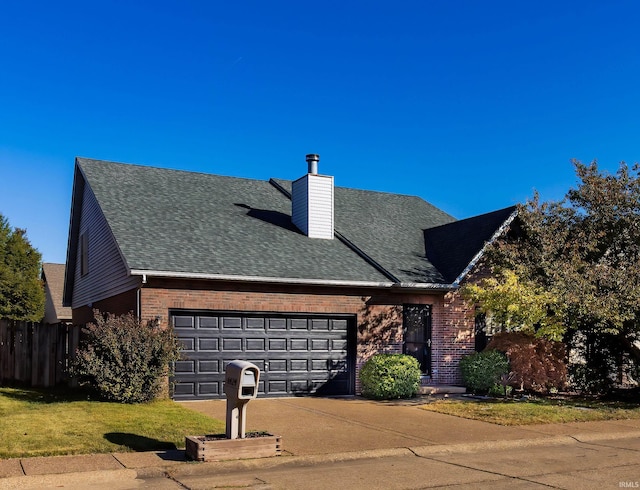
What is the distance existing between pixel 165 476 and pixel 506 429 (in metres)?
6.85

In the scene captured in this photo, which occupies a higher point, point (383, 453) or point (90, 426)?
point (90, 426)

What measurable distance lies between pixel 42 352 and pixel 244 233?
20.9ft

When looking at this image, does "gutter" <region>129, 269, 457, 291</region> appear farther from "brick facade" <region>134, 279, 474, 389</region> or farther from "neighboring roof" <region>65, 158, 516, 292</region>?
"brick facade" <region>134, 279, 474, 389</region>

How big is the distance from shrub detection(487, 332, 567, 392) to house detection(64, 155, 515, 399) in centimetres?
168

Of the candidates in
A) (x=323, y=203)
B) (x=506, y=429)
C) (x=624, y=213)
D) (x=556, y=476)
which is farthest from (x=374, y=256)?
(x=556, y=476)

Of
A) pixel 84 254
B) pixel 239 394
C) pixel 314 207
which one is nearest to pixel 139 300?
pixel 314 207

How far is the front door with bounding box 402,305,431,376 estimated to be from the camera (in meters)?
19.7

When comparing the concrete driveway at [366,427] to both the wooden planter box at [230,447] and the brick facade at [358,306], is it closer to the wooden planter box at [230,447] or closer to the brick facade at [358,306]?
the wooden planter box at [230,447]

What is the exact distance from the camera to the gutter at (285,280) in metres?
15.9

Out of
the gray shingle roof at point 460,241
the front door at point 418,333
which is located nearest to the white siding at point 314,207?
the gray shingle roof at point 460,241

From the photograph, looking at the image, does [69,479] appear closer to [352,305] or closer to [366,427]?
[366,427]

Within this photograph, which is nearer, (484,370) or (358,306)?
(484,370)

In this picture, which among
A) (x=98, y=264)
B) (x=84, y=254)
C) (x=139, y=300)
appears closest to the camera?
(x=139, y=300)

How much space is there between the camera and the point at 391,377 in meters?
17.5
